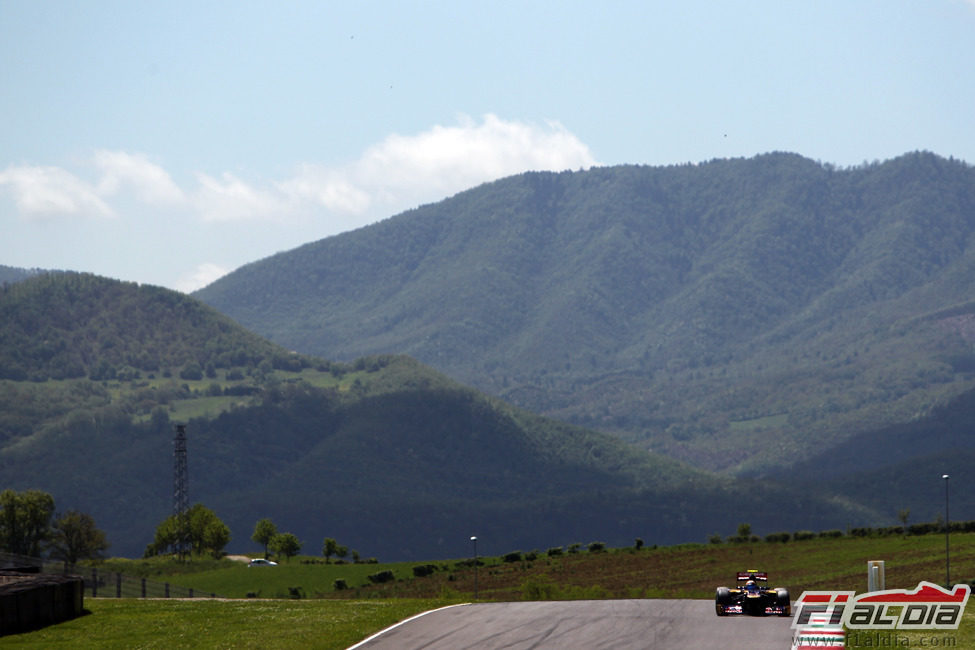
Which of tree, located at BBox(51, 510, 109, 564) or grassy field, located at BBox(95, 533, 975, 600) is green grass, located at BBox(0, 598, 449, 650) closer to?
grassy field, located at BBox(95, 533, 975, 600)

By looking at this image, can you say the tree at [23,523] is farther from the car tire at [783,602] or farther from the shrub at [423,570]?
the car tire at [783,602]

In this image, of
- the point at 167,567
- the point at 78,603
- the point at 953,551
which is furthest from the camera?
the point at 167,567

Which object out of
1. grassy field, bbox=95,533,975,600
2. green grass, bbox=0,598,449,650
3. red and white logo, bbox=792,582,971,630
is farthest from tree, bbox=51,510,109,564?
red and white logo, bbox=792,582,971,630

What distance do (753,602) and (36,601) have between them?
2786 cm

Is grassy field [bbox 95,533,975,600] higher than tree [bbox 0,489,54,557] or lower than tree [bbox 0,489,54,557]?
lower

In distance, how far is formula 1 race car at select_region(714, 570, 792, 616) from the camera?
53.3m

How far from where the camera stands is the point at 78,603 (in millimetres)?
57500

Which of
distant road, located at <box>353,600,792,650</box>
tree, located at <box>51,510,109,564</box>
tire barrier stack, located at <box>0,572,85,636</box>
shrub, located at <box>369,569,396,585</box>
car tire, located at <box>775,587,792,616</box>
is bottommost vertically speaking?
shrub, located at <box>369,569,396,585</box>

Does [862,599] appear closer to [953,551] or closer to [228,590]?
[953,551]

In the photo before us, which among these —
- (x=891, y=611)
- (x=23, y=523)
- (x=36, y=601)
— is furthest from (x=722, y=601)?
(x=23, y=523)

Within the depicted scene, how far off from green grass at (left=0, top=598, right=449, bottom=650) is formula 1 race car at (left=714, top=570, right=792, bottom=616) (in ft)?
42.0

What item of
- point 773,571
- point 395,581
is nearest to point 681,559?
point 773,571

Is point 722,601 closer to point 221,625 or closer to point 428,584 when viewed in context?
point 221,625

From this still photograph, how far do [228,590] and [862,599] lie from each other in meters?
115
